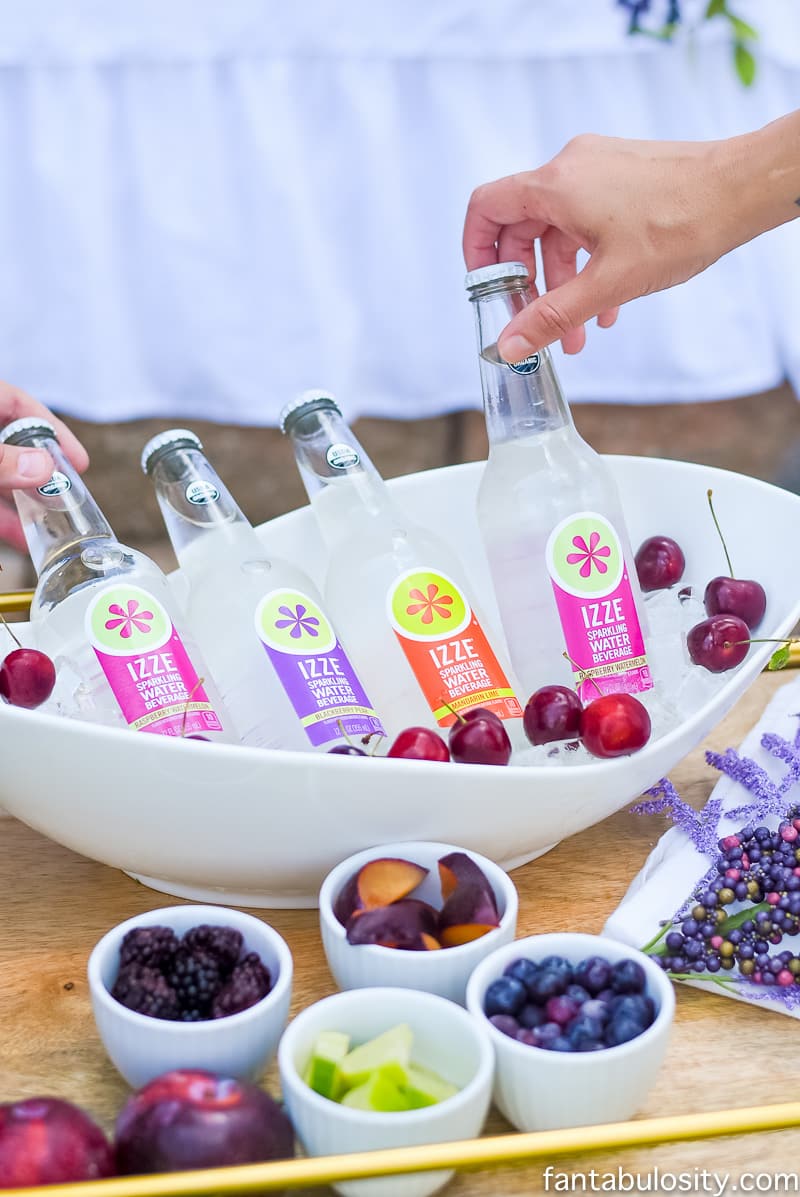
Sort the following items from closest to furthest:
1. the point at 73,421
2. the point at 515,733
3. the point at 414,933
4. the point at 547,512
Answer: the point at 414,933 → the point at 515,733 → the point at 547,512 → the point at 73,421

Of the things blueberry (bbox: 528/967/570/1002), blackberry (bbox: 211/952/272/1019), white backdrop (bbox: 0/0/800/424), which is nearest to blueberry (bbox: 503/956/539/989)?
blueberry (bbox: 528/967/570/1002)

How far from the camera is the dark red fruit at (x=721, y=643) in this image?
2.55ft

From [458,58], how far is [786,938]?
4.40ft

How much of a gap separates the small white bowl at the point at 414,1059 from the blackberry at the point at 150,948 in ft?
0.26

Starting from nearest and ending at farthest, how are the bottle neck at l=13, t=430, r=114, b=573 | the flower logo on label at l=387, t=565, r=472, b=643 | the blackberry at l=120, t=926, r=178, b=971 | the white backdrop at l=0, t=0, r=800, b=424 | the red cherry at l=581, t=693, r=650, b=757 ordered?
the blackberry at l=120, t=926, r=178, b=971
the red cherry at l=581, t=693, r=650, b=757
the flower logo on label at l=387, t=565, r=472, b=643
the bottle neck at l=13, t=430, r=114, b=573
the white backdrop at l=0, t=0, r=800, b=424

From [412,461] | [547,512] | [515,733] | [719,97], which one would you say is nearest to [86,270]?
[412,461]

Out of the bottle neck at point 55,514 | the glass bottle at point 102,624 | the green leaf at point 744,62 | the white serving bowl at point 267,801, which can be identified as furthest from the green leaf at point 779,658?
the green leaf at point 744,62

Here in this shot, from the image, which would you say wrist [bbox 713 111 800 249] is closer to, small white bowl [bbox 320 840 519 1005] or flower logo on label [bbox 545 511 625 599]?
flower logo on label [bbox 545 511 625 599]

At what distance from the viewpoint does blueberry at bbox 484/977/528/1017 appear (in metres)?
0.53

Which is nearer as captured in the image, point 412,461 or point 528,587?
point 528,587

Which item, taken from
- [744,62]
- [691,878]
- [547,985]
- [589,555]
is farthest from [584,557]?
[744,62]

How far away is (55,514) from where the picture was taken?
2.86ft

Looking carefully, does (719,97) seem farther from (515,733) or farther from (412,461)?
(515,733)

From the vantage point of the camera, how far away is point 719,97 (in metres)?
1.69
